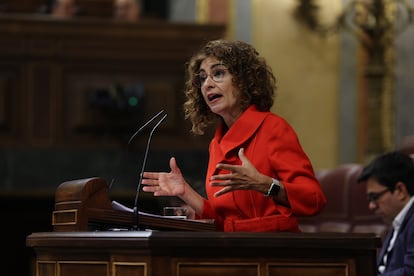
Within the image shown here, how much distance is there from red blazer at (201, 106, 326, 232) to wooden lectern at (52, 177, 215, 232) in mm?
164

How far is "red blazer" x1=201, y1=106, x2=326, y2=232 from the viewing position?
3.24 metres

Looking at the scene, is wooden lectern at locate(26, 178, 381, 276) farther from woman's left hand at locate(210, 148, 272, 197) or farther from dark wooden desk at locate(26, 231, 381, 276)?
woman's left hand at locate(210, 148, 272, 197)

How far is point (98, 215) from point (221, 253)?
45cm

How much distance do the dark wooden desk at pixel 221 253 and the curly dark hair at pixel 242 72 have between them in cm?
77

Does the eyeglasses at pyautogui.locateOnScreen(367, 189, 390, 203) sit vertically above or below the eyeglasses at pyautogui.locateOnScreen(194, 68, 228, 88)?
below

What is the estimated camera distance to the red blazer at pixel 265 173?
324 cm

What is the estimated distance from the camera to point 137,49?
8.59 m

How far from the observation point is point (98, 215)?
10.2ft

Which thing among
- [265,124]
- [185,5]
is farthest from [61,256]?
[185,5]

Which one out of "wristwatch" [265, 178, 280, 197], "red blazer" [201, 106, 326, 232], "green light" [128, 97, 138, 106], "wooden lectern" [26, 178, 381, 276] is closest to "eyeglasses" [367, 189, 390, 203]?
"red blazer" [201, 106, 326, 232]

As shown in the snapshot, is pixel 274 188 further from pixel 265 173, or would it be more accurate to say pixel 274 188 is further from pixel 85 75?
pixel 85 75

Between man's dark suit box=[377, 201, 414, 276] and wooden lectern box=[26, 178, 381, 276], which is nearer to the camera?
wooden lectern box=[26, 178, 381, 276]

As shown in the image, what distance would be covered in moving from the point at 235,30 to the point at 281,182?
608 centimetres

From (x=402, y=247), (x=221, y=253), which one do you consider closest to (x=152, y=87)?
(x=402, y=247)
